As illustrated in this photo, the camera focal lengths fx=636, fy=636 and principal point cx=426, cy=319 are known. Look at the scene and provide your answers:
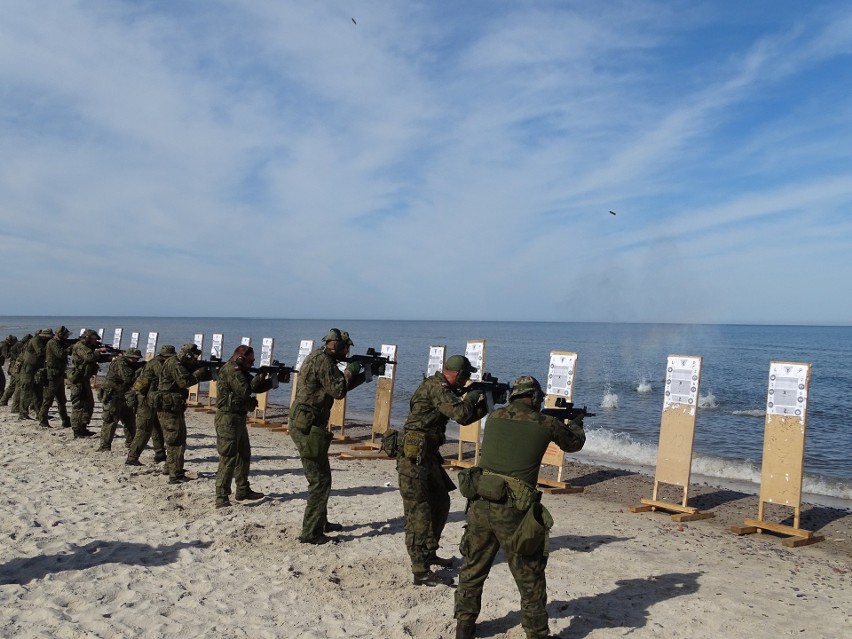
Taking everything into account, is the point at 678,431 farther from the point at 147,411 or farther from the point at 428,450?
the point at 147,411

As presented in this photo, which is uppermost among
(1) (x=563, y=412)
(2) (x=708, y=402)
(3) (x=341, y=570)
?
(1) (x=563, y=412)

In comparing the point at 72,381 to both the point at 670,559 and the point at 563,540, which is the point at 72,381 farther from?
the point at 670,559

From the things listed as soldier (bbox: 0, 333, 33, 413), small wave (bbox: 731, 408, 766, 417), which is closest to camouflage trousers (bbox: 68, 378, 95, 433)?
soldier (bbox: 0, 333, 33, 413)

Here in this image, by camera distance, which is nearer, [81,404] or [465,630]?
[465,630]

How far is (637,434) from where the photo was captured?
20938 millimetres

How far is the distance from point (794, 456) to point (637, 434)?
12.0 meters

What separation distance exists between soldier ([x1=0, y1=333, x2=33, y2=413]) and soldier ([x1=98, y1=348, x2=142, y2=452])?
19.4 ft

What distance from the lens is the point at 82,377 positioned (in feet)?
47.3

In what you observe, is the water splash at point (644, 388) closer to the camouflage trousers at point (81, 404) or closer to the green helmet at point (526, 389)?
the camouflage trousers at point (81, 404)

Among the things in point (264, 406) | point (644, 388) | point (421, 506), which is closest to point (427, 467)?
point (421, 506)

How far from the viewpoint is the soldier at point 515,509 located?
4918 mm

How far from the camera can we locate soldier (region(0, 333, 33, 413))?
58.6 feet

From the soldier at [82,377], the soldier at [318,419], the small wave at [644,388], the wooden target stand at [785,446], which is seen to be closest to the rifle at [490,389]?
the soldier at [318,419]

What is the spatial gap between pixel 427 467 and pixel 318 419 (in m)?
1.81
